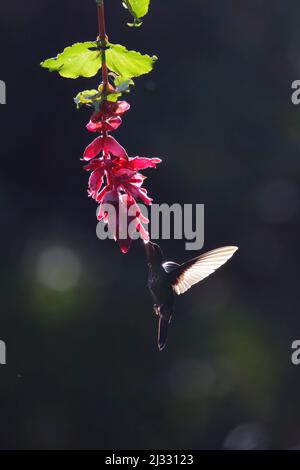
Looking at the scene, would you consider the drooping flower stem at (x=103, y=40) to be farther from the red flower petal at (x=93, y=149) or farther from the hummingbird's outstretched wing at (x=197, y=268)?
the hummingbird's outstretched wing at (x=197, y=268)

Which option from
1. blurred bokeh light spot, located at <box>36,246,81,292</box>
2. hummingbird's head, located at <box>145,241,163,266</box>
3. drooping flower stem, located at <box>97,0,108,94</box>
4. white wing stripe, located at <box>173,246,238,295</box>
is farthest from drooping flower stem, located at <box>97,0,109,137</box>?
blurred bokeh light spot, located at <box>36,246,81,292</box>

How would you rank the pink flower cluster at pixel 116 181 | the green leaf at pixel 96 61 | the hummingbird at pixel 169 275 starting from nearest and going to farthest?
the pink flower cluster at pixel 116 181 → the green leaf at pixel 96 61 → the hummingbird at pixel 169 275

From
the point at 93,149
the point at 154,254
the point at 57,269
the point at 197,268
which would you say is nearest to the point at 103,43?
the point at 93,149

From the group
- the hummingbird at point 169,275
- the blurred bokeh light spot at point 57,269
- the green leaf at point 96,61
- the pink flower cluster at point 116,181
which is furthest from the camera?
the blurred bokeh light spot at point 57,269

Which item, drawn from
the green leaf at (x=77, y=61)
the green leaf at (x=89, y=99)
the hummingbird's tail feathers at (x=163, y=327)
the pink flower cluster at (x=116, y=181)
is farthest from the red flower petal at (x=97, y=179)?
the hummingbird's tail feathers at (x=163, y=327)

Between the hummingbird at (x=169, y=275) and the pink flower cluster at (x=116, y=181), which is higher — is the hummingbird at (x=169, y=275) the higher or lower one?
the lower one

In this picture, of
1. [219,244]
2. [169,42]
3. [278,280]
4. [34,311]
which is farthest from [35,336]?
[169,42]
